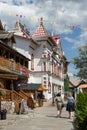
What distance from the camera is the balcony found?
31847 mm

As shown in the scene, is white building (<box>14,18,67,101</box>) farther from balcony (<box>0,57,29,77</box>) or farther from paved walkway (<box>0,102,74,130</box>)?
paved walkway (<box>0,102,74,130</box>)

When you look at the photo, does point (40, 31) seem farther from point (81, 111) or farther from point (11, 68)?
point (81, 111)

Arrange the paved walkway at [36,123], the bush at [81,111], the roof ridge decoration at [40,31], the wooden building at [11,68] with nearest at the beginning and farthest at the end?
the bush at [81,111]
the paved walkway at [36,123]
the wooden building at [11,68]
the roof ridge decoration at [40,31]

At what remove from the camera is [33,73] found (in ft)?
164

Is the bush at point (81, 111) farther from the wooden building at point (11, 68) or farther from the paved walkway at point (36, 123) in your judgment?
the wooden building at point (11, 68)

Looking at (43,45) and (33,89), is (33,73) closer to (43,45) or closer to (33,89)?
(43,45)

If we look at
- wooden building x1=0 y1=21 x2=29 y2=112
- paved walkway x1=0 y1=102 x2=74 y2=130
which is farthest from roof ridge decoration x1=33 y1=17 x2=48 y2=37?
paved walkway x1=0 y1=102 x2=74 y2=130

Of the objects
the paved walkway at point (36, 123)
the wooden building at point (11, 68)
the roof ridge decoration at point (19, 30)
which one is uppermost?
the roof ridge decoration at point (19, 30)

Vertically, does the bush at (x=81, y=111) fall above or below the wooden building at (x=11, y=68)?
below

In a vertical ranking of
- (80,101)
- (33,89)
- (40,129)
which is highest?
(33,89)

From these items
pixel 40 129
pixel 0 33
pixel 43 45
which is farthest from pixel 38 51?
pixel 40 129

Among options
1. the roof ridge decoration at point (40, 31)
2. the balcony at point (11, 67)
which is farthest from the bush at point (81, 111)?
the roof ridge decoration at point (40, 31)

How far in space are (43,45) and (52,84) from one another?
7.39 meters

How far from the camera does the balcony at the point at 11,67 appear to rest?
104 ft
